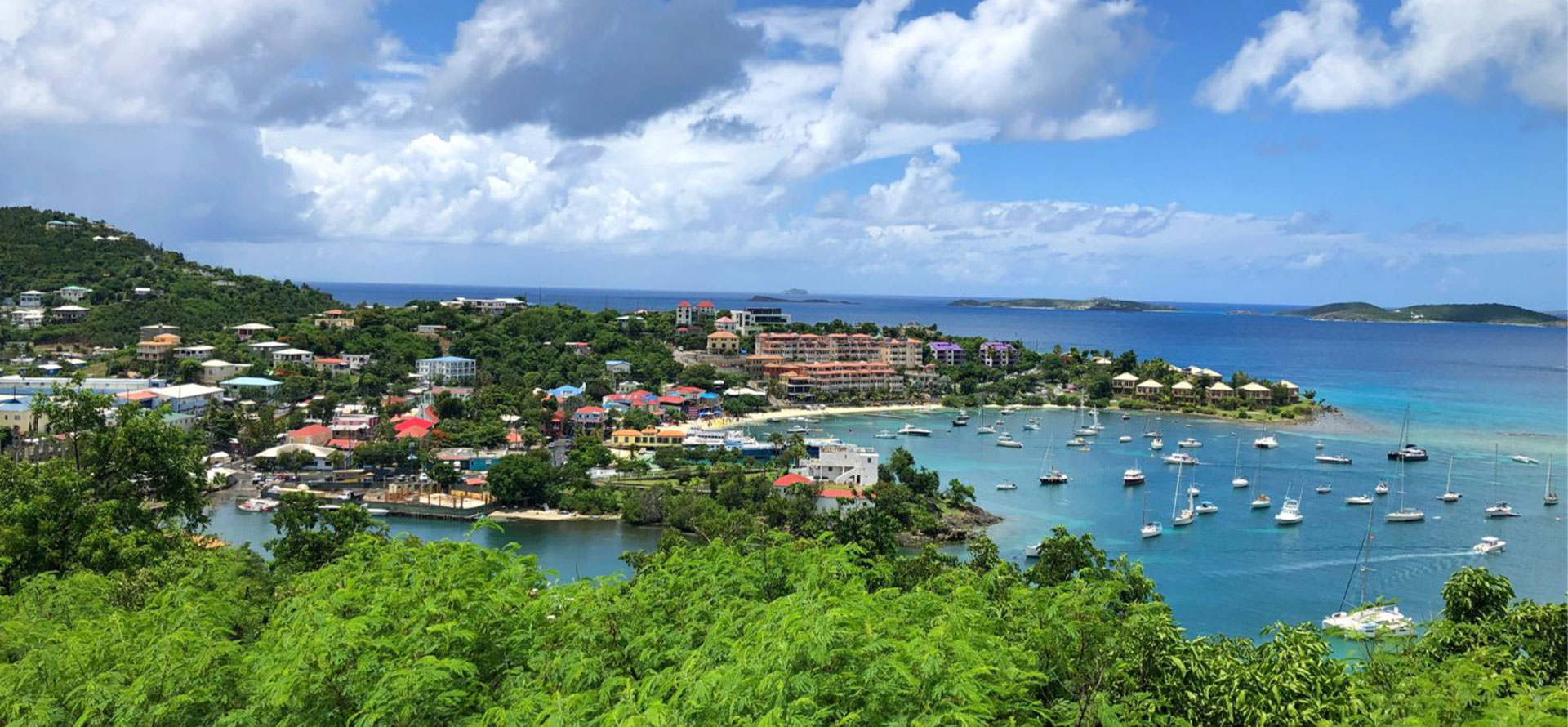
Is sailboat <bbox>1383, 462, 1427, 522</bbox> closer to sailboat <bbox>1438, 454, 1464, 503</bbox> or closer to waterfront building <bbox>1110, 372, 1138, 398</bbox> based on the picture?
sailboat <bbox>1438, 454, 1464, 503</bbox>

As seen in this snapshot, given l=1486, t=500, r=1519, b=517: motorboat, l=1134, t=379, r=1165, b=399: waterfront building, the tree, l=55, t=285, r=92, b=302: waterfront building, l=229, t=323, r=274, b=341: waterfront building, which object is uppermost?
l=55, t=285, r=92, b=302: waterfront building

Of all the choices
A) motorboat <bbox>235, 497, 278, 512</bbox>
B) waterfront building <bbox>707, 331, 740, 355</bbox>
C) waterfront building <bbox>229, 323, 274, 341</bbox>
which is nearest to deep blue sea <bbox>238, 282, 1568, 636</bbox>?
motorboat <bbox>235, 497, 278, 512</bbox>

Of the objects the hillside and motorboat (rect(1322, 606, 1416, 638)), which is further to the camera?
the hillside

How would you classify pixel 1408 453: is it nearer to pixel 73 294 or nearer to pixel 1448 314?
pixel 73 294

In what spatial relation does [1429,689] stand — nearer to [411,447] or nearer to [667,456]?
[667,456]

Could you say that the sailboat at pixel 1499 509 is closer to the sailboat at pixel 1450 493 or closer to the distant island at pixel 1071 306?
the sailboat at pixel 1450 493

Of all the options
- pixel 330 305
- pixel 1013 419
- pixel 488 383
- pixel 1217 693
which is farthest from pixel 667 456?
pixel 330 305
